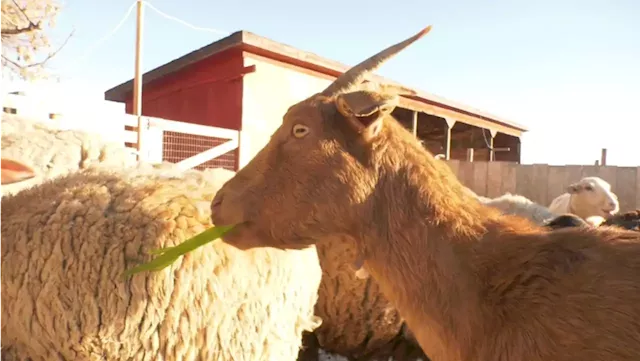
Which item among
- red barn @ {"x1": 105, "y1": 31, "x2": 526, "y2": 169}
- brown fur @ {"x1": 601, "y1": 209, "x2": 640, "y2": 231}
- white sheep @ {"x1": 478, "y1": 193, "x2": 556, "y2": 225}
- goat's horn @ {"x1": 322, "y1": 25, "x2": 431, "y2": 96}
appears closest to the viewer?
goat's horn @ {"x1": 322, "y1": 25, "x2": 431, "y2": 96}

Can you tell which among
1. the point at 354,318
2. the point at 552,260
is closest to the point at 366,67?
the point at 552,260

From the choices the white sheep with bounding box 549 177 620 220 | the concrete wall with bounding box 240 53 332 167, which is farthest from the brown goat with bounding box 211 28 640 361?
the white sheep with bounding box 549 177 620 220

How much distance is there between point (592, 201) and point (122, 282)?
9.78 m

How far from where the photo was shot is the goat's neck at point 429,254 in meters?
2.15

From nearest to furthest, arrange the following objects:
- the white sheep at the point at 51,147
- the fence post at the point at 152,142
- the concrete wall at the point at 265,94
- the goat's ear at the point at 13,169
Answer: the goat's ear at the point at 13,169 < the white sheep at the point at 51,147 < the fence post at the point at 152,142 < the concrete wall at the point at 265,94

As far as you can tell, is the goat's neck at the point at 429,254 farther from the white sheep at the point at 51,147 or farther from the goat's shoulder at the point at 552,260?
the white sheep at the point at 51,147

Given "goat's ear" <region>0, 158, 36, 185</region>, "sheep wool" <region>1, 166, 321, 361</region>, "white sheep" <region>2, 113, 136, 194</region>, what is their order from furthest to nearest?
"white sheep" <region>2, 113, 136, 194</region> → "sheep wool" <region>1, 166, 321, 361</region> → "goat's ear" <region>0, 158, 36, 185</region>

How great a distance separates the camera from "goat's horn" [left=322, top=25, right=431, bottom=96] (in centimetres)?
232

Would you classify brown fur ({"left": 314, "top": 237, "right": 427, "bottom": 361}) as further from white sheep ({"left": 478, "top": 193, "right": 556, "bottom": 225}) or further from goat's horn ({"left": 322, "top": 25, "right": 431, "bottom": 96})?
white sheep ({"left": 478, "top": 193, "right": 556, "bottom": 225})

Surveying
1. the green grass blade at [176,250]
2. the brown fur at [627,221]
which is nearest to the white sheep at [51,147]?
the green grass blade at [176,250]

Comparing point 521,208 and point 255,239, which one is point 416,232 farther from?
point 521,208

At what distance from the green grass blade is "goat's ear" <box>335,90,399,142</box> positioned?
77 cm

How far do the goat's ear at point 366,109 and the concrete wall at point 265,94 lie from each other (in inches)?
308

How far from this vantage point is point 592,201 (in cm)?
1008
